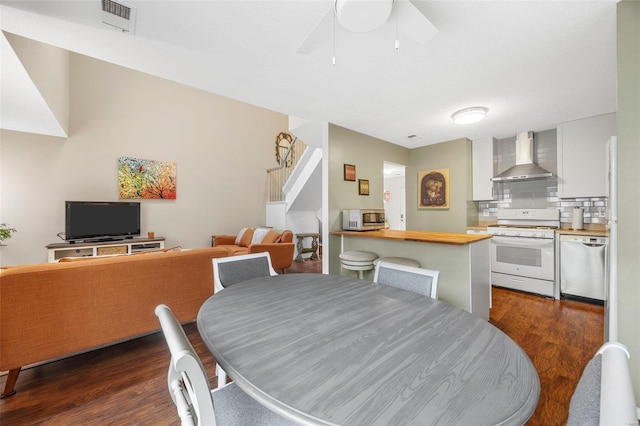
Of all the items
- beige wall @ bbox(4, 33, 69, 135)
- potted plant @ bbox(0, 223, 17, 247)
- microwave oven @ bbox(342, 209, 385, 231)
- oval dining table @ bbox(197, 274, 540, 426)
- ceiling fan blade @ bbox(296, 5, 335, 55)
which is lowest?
oval dining table @ bbox(197, 274, 540, 426)

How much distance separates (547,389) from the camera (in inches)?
65.0

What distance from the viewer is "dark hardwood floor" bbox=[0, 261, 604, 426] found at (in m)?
1.46

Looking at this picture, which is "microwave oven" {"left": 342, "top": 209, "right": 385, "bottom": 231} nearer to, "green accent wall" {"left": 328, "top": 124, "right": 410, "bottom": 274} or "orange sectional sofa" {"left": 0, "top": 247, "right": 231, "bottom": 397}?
"green accent wall" {"left": 328, "top": 124, "right": 410, "bottom": 274}

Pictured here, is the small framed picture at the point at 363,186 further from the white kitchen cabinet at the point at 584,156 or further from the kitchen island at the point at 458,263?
the white kitchen cabinet at the point at 584,156

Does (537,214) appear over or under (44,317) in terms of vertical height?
over

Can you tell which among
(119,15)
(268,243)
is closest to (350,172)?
(268,243)

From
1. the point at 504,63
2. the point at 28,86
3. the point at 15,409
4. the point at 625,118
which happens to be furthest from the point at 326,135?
the point at 15,409

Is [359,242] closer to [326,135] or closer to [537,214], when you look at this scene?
[326,135]

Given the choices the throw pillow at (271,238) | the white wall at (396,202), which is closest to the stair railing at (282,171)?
the throw pillow at (271,238)

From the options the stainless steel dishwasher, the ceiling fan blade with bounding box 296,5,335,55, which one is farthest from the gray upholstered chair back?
the stainless steel dishwasher

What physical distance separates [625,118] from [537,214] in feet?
9.04

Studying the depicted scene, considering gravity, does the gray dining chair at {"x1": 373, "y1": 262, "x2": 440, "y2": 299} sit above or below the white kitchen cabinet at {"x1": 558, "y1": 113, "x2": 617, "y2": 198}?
below

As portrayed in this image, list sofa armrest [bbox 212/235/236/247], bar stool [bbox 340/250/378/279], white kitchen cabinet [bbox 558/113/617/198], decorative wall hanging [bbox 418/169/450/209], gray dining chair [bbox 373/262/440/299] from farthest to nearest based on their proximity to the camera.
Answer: sofa armrest [bbox 212/235/236/247], decorative wall hanging [bbox 418/169/450/209], white kitchen cabinet [bbox 558/113/617/198], bar stool [bbox 340/250/378/279], gray dining chair [bbox 373/262/440/299]

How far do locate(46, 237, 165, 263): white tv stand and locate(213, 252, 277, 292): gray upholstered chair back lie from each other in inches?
146
